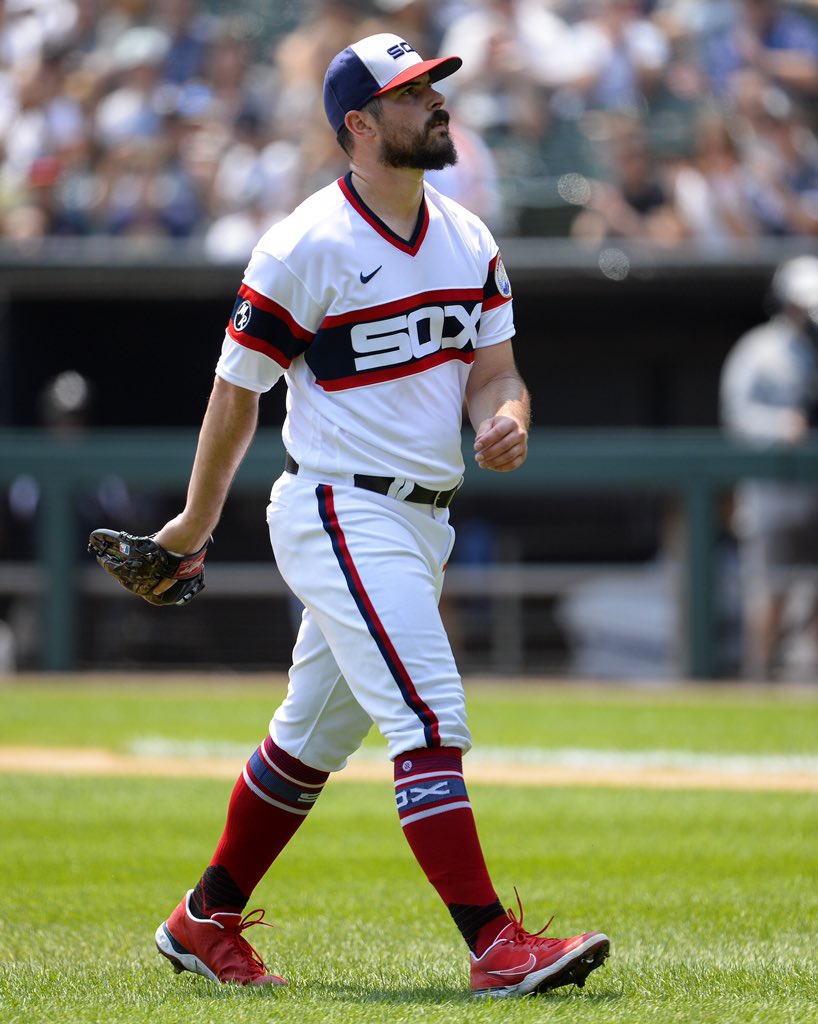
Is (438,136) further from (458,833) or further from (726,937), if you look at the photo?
(726,937)

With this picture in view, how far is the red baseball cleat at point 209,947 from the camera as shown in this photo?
3344 millimetres

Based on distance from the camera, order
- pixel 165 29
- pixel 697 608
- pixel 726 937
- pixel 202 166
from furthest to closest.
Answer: pixel 165 29 → pixel 202 166 → pixel 697 608 → pixel 726 937

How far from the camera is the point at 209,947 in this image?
3.40 m

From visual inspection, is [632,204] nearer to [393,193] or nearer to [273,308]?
[393,193]

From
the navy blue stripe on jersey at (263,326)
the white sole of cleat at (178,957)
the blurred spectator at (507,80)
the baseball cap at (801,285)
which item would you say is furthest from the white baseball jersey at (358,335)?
the blurred spectator at (507,80)

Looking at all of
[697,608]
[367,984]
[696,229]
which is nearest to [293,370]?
[367,984]

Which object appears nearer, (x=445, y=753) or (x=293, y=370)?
(x=445, y=753)

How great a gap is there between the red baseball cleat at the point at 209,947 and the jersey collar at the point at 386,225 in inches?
57.6

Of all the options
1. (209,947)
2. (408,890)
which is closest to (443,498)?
(209,947)

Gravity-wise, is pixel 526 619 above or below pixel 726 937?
below

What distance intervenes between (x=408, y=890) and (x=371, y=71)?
7.65ft

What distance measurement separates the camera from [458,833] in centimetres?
305

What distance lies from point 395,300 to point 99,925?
180 centimetres

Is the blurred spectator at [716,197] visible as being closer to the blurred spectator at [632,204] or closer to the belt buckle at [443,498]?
the blurred spectator at [632,204]
